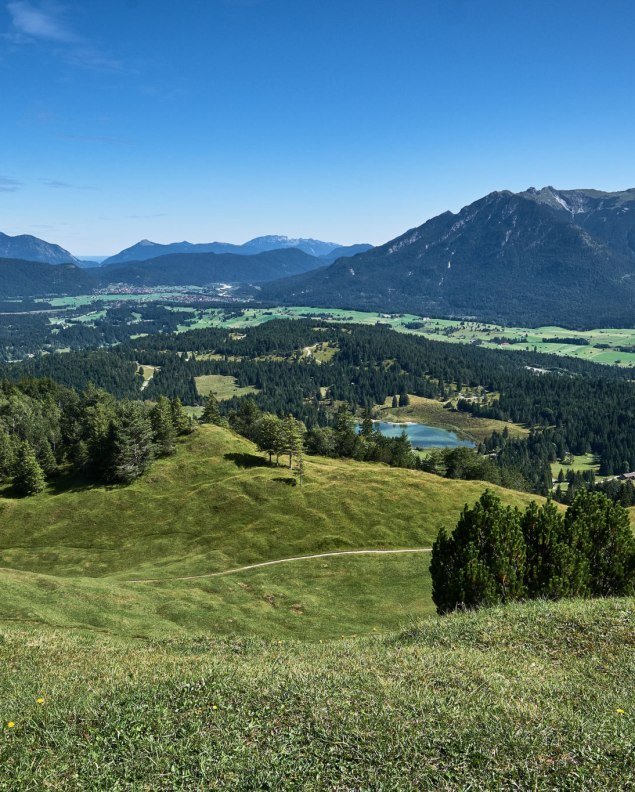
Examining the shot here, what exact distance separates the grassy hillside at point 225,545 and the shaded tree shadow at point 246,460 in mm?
441

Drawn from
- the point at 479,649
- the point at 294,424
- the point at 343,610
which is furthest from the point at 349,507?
the point at 479,649

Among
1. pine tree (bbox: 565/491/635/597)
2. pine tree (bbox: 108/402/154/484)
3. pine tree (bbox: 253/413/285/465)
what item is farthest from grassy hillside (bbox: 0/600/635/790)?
pine tree (bbox: 253/413/285/465)

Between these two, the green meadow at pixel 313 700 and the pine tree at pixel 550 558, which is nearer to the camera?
the green meadow at pixel 313 700

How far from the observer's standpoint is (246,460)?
124m

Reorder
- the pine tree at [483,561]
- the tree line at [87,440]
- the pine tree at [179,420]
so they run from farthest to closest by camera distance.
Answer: the pine tree at [179,420] → the tree line at [87,440] → the pine tree at [483,561]

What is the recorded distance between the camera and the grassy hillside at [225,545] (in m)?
58.5

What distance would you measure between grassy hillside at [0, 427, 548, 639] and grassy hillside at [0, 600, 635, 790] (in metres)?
33.7

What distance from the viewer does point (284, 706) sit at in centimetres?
1781

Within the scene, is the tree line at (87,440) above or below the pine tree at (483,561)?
below

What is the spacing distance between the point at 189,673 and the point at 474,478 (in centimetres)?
14100

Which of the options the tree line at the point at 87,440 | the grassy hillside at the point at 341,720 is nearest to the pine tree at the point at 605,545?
the grassy hillside at the point at 341,720

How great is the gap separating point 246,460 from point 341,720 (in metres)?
109

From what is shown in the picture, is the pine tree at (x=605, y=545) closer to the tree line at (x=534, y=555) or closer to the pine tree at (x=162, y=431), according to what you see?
the tree line at (x=534, y=555)

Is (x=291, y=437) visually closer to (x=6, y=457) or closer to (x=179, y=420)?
(x=179, y=420)
